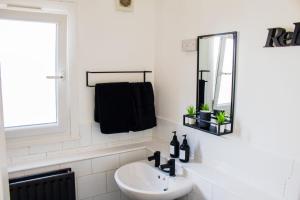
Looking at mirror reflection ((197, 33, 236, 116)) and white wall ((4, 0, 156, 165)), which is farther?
white wall ((4, 0, 156, 165))

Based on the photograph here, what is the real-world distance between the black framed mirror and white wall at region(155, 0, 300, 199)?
0.05 m

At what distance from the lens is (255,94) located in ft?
5.10

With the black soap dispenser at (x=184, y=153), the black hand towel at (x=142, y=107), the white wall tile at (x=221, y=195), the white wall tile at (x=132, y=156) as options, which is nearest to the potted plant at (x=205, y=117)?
the black soap dispenser at (x=184, y=153)

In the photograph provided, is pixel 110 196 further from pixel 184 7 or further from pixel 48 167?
pixel 184 7

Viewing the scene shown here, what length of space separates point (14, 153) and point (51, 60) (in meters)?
0.71

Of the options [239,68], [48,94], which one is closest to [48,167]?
[48,94]

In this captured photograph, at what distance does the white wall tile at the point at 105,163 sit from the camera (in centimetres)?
209

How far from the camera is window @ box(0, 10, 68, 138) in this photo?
1.83 meters

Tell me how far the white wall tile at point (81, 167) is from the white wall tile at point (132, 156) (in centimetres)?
28

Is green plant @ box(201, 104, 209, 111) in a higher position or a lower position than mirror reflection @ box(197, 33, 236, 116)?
lower

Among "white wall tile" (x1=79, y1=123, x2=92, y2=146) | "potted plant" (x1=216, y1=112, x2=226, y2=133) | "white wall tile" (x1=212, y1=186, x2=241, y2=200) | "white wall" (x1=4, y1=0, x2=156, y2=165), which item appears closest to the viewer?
"white wall tile" (x1=212, y1=186, x2=241, y2=200)

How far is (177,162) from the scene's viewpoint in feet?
6.47

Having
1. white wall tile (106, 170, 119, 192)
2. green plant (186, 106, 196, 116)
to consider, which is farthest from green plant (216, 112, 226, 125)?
white wall tile (106, 170, 119, 192)

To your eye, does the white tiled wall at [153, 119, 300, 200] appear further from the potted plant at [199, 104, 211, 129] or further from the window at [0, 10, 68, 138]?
the window at [0, 10, 68, 138]
